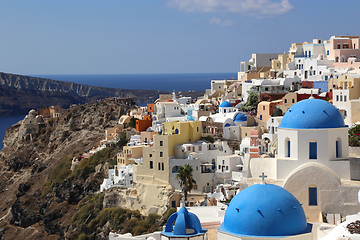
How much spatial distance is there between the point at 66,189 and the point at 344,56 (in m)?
34.5

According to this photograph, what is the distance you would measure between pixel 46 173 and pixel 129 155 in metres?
26.9

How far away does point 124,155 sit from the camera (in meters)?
49.3

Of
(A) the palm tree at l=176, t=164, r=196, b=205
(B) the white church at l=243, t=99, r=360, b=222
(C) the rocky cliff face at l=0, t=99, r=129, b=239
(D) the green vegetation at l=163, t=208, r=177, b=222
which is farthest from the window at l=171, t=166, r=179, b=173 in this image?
(B) the white church at l=243, t=99, r=360, b=222

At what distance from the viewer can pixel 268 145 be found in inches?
1694

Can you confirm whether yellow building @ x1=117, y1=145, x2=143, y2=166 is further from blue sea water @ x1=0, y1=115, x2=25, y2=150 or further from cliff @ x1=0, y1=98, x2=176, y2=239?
blue sea water @ x1=0, y1=115, x2=25, y2=150

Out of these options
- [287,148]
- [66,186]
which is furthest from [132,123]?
[287,148]

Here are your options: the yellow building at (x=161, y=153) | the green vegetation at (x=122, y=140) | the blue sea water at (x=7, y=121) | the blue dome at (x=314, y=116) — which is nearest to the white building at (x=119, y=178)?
the yellow building at (x=161, y=153)

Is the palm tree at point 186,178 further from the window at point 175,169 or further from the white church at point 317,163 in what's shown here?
the white church at point 317,163

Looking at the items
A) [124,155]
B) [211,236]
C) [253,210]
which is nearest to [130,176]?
[124,155]

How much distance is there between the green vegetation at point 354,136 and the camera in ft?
119

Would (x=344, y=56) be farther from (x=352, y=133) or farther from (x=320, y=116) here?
(x=320, y=116)

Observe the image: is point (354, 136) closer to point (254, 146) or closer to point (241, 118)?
point (254, 146)

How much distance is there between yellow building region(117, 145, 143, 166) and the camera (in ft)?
162

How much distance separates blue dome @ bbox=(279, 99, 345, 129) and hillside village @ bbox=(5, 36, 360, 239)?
0.15ft
